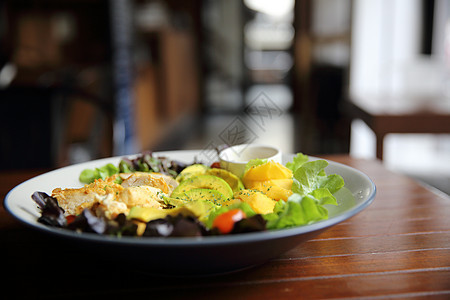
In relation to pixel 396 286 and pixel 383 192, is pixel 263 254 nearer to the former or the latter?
pixel 396 286

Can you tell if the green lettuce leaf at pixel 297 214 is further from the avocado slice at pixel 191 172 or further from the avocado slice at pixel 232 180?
the avocado slice at pixel 191 172

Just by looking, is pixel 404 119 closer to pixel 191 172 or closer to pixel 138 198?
pixel 191 172

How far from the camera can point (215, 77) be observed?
7.69 meters

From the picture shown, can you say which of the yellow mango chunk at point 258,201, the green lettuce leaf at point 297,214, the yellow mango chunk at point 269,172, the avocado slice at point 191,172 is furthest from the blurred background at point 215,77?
the green lettuce leaf at point 297,214

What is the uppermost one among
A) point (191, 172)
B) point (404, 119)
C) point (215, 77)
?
point (191, 172)

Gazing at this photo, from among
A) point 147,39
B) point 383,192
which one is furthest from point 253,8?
point 383,192

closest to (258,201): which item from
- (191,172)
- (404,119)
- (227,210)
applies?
(227,210)

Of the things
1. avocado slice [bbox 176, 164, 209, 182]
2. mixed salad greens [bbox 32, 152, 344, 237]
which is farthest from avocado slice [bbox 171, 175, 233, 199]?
avocado slice [bbox 176, 164, 209, 182]

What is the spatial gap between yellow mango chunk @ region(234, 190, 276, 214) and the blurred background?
18.7 inches

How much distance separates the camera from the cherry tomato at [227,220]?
0.66 m

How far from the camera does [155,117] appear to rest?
16.8 feet

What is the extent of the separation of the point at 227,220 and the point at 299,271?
17 cm

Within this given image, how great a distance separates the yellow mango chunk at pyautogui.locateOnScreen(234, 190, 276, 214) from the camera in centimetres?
77

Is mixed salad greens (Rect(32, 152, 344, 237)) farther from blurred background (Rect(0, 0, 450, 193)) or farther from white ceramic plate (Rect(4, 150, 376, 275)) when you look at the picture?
blurred background (Rect(0, 0, 450, 193))
